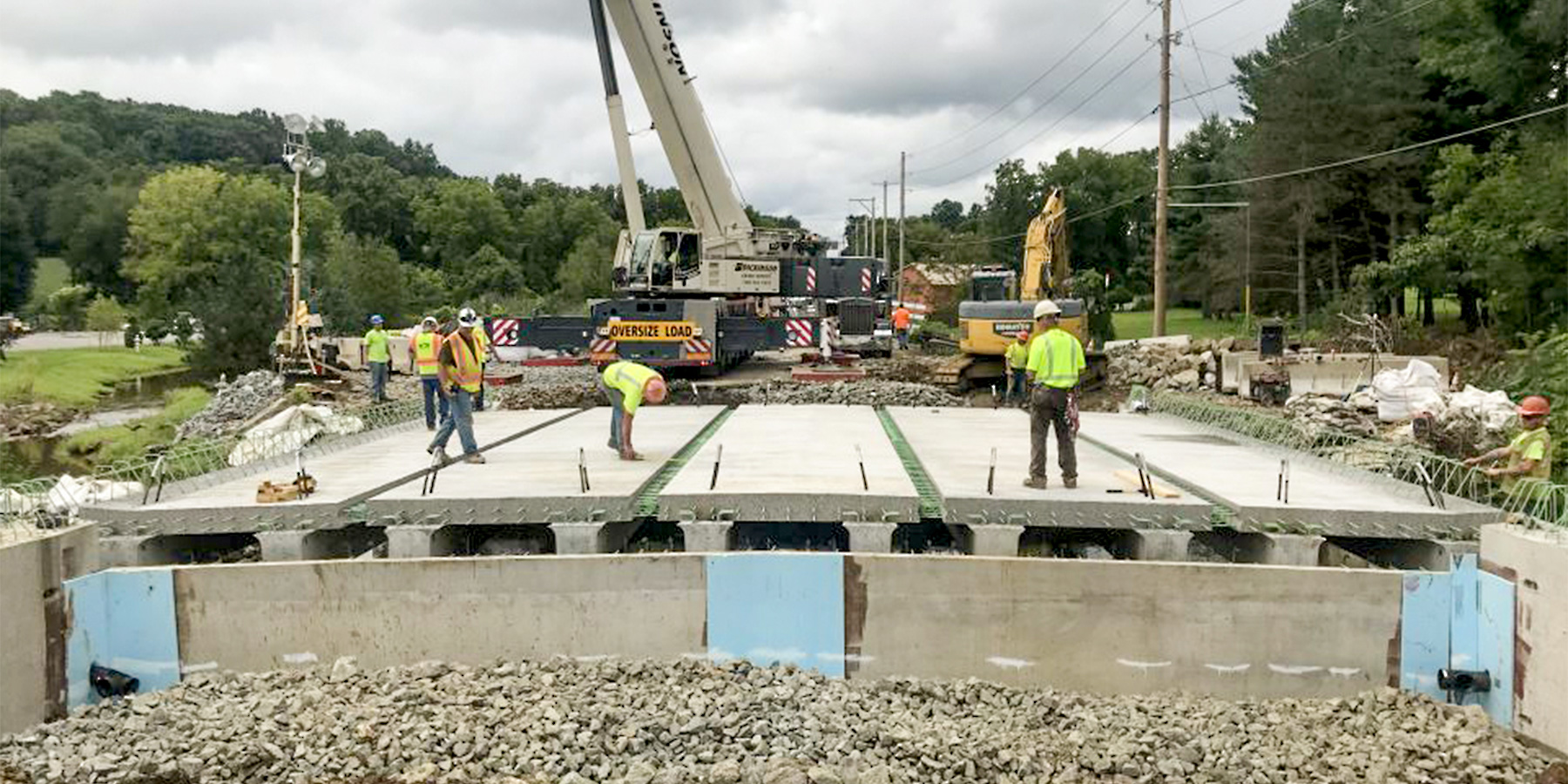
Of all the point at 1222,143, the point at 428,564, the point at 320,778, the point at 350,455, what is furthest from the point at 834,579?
the point at 1222,143

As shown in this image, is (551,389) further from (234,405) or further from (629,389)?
(629,389)

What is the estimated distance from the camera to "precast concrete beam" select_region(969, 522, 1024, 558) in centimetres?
770

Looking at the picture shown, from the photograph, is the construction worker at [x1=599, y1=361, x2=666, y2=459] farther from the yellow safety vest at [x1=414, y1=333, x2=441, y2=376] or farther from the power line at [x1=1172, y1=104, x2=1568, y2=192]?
the power line at [x1=1172, y1=104, x2=1568, y2=192]

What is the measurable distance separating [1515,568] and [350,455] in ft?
31.9

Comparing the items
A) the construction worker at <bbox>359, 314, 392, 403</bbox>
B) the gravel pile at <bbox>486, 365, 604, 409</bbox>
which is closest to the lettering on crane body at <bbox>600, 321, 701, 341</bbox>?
the gravel pile at <bbox>486, 365, 604, 409</bbox>

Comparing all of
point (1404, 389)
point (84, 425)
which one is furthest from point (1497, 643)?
point (84, 425)

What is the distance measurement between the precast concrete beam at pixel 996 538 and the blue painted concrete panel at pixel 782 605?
1.16m

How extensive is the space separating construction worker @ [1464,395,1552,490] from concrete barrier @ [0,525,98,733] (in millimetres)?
9486

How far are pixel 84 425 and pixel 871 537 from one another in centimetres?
2448

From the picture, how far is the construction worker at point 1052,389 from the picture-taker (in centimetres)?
825

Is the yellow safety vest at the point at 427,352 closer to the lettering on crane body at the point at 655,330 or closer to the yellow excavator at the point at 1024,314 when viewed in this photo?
the lettering on crane body at the point at 655,330

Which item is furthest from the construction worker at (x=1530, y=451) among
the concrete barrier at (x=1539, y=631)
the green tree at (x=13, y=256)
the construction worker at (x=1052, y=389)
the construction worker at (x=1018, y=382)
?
the green tree at (x=13, y=256)

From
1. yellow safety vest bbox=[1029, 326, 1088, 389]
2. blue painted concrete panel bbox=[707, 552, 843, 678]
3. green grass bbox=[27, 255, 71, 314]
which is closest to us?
blue painted concrete panel bbox=[707, 552, 843, 678]

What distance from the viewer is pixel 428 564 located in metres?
7.20
